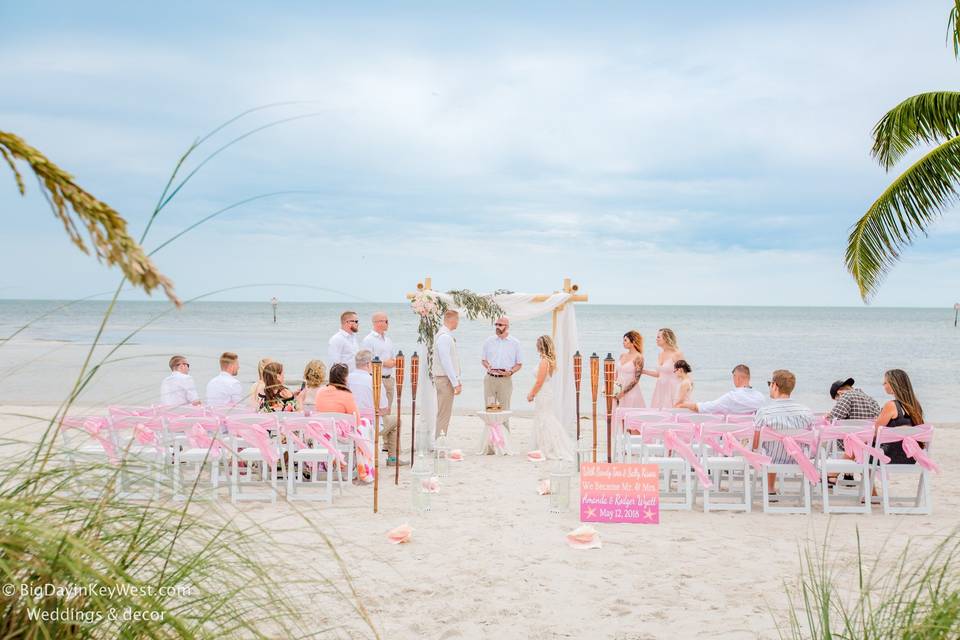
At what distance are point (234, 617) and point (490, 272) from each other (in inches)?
3038

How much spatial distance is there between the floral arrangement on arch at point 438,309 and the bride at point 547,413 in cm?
97

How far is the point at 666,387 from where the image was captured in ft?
33.1

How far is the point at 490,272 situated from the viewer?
78688 mm

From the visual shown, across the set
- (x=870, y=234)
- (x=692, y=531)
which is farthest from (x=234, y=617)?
(x=870, y=234)

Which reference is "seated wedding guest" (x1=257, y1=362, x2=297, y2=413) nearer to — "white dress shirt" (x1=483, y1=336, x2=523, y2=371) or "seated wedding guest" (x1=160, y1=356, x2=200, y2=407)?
"seated wedding guest" (x1=160, y1=356, x2=200, y2=407)

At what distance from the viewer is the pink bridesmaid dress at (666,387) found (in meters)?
9.91

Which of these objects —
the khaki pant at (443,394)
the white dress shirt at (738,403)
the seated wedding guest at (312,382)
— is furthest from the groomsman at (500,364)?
the white dress shirt at (738,403)

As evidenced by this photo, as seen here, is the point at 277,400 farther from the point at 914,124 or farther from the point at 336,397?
the point at 914,124

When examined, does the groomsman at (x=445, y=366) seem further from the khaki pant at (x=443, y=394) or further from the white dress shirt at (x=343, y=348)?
the white dress shirt at (x=343, y=348)

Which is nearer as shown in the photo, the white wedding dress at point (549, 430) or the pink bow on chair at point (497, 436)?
the white wedding dress at point (549, 430)

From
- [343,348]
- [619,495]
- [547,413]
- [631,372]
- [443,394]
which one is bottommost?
[619,495]

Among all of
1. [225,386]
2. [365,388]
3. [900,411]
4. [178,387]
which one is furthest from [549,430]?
[178,387]

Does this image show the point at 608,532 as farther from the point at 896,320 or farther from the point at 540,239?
the point at 896,320

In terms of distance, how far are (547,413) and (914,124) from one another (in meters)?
6.54
